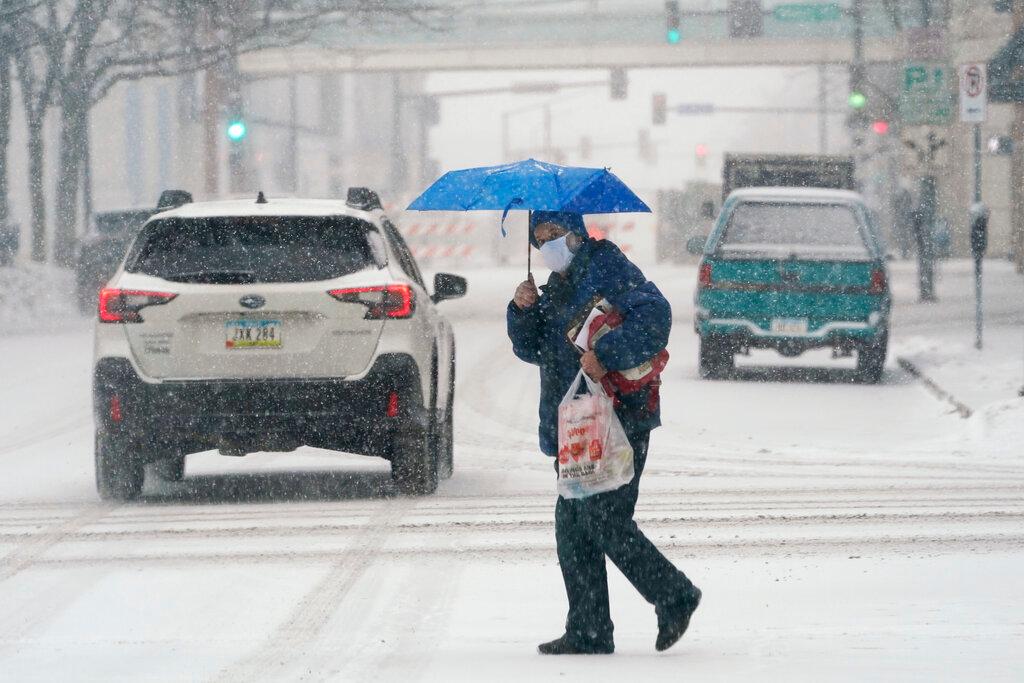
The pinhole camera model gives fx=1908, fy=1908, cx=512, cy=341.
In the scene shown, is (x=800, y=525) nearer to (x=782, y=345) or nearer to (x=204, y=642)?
(x=204, y=642)

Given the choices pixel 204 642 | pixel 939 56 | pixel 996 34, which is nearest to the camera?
pixel 204 642

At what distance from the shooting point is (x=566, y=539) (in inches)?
249

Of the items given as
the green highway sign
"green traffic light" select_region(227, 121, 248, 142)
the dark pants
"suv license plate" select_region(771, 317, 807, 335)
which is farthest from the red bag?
the green highway sign

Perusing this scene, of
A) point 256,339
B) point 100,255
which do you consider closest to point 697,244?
point 256,339

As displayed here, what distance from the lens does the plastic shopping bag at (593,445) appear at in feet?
20.0

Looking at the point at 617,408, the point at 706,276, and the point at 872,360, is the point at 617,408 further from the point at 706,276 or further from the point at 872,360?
the point at 872,360

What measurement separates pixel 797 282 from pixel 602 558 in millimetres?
13456

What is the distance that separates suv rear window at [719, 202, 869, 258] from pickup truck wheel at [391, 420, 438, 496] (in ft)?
30.3

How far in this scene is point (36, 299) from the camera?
103ft

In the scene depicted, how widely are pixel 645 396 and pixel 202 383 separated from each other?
449cm

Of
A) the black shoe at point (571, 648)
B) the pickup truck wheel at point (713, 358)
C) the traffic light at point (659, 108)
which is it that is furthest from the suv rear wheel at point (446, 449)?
the traffic light at point (659, 108)

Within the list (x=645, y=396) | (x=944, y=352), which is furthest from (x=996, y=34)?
(x=645, y=396)

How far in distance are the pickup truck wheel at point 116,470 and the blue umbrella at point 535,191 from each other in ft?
12.8

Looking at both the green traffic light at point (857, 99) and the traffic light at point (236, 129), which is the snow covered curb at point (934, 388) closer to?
the traffic light at point (236, 129)
